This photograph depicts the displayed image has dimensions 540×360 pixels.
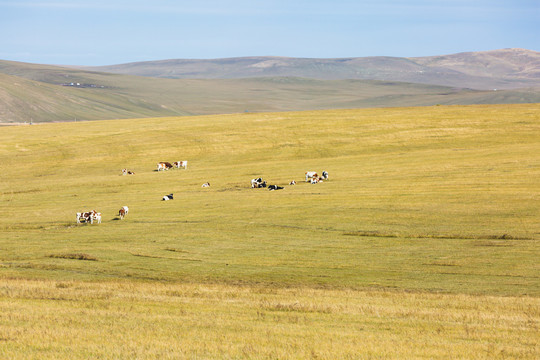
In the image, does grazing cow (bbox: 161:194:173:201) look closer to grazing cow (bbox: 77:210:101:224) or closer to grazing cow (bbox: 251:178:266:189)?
grazing cow (bbox: 251:178:266:189)

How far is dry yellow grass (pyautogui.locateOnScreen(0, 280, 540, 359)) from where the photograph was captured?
14.3 meters

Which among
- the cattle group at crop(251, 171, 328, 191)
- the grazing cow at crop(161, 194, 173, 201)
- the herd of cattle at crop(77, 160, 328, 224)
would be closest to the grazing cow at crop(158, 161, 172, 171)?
the herd of cattle at crop(77, 160, 328, 224)

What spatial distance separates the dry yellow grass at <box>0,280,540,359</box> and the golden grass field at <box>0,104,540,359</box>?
0.07 m

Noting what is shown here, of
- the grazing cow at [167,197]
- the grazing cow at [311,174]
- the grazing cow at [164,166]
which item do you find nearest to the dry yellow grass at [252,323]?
the grazing cow at [167,197]

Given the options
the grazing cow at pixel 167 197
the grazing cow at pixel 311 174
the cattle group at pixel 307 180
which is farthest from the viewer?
the grazing cow at pixel 311 174

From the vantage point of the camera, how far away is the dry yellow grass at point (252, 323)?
564 inches

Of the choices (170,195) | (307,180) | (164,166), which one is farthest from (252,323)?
(164,166)

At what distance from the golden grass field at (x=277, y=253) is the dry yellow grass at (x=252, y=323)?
0.24 ft

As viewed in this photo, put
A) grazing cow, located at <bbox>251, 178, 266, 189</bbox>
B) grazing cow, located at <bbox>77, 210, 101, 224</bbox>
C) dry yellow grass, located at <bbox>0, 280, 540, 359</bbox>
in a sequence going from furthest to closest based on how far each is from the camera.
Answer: grazing cow, located at <bbox>251, 178, 266, 189</bbox> < grazing cow, located at <bbox>77, 210, 101, 224</bbox> < dry yellow grass, located at <bbox>0, 280, 540, 359</bbox>

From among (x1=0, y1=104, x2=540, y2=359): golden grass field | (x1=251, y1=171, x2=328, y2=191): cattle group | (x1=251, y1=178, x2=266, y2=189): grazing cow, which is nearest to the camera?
(x1=0, y1=104, x2=540, y2=359): golden grass field

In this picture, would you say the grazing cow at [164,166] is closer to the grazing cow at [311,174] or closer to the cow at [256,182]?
the cow at [256,182]

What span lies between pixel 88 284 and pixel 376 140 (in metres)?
57.1

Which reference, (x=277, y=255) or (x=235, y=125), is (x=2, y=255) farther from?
(x=235, y=125)

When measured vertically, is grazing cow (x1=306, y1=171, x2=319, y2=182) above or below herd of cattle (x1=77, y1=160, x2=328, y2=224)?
above
